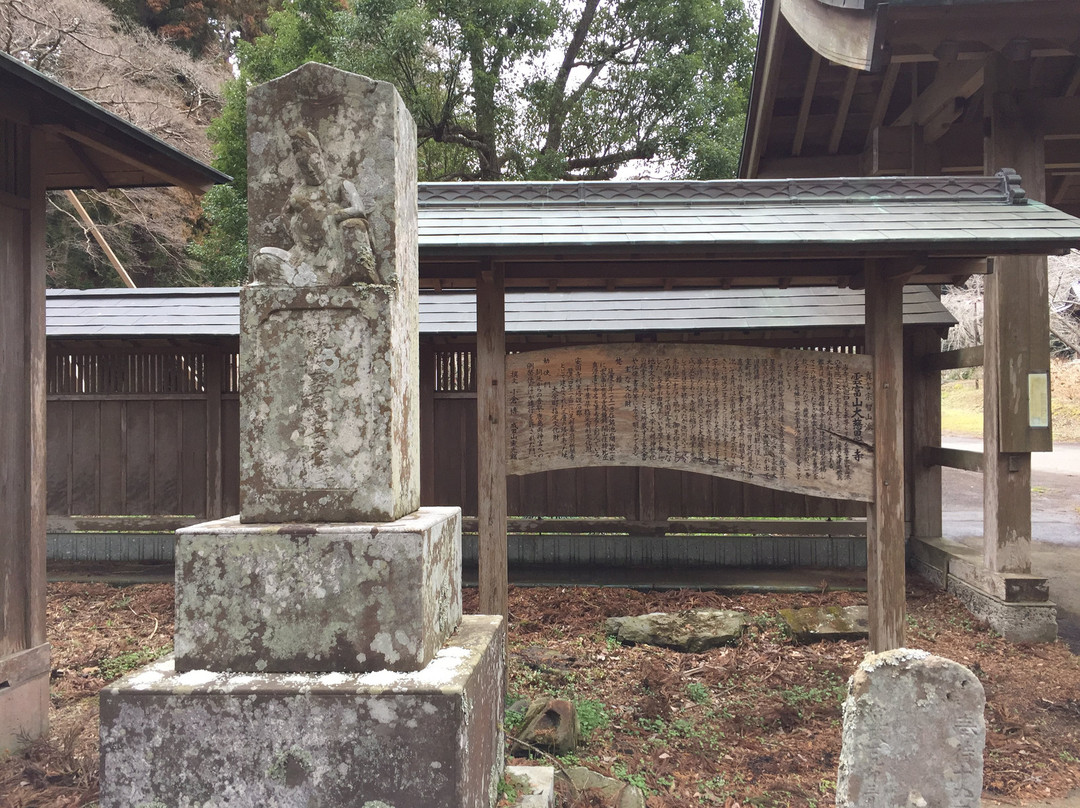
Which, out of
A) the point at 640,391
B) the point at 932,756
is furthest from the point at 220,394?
the point at 932,756

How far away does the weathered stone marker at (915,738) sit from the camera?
9.48 feet

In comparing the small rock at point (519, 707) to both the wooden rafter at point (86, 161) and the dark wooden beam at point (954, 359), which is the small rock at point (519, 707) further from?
the dark wooden beam at point (954, 359)

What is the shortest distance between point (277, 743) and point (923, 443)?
7.88 m

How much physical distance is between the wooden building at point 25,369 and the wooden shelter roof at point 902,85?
5.64 metres

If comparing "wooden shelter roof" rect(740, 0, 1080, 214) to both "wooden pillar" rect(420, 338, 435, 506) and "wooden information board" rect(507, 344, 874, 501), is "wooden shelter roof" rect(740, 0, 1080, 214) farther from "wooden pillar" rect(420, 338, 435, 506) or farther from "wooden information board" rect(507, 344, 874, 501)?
"wooden pillar" rect(420, 338, 435, 506)

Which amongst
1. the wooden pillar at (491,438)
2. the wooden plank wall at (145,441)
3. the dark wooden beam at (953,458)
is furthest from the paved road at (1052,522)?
the wooden plank wall at (145,441)

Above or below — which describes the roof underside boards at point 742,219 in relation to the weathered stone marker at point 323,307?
above

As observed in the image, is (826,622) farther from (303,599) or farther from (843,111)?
(843,111)

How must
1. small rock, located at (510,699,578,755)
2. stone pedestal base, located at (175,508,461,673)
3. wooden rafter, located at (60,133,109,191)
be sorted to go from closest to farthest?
stone pedestal base, located at (175,508,461,673), small rock, located at (510,699,578,755), wooden rafter, located at (60,133,109,191)

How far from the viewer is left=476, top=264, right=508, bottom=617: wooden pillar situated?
5.14 metres

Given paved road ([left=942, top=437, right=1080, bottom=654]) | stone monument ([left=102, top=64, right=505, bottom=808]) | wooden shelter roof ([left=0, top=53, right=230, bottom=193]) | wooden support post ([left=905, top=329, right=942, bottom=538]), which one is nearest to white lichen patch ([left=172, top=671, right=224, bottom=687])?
stone monument ([left=102, top=64, right=505, bottom=808])

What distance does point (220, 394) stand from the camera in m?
8.62

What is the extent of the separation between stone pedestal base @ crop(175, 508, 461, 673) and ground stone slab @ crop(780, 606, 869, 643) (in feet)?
15.6

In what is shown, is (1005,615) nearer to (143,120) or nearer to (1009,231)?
(1009,231)
